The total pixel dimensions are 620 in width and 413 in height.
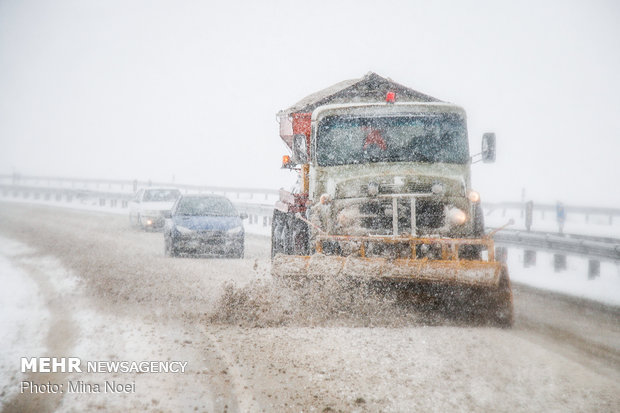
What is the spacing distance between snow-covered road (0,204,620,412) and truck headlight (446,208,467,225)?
118 cm

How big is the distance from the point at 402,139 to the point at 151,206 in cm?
1381

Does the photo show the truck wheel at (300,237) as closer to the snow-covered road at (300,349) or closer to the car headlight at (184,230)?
the snow-covered road at (300,349)

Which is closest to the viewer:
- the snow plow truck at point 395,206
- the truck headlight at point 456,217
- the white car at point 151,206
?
the snow plow truck at point 395,206

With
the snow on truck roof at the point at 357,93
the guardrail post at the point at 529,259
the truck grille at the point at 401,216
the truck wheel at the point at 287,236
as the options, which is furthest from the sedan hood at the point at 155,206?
the truck grille at the point at 401,216

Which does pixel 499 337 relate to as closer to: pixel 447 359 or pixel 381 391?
pixel 447 359

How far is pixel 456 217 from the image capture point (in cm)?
652

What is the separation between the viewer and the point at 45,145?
448ft

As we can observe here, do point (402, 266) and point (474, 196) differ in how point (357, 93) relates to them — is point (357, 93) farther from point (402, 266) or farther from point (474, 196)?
point (402, 266)

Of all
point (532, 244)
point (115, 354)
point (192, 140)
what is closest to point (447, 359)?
point (115, 354)

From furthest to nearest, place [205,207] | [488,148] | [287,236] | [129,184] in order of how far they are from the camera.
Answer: [129,184] → [205,207] → [287,236] → [488,148]

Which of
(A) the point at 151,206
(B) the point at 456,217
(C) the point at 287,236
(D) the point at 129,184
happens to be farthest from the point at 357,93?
(D) the point at 129,184

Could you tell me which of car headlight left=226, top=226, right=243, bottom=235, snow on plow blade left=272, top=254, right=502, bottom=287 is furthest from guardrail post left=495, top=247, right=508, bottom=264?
car headlight left=226, top=226, right=243, bottom=235

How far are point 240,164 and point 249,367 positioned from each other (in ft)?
275

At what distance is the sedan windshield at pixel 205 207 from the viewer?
1277 cm
